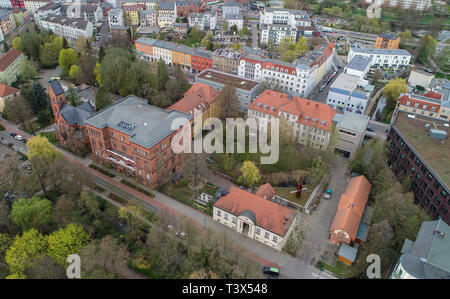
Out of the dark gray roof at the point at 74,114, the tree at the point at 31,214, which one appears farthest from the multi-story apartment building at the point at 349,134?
the tree at the point at 31,214

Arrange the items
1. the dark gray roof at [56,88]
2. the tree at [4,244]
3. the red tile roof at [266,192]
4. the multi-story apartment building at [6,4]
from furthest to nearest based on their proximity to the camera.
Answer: the multi-story apartment building at [6,4] → the dark gray roof at [56,88] → the red tile roof at [266,192] → the tree at [4,244]

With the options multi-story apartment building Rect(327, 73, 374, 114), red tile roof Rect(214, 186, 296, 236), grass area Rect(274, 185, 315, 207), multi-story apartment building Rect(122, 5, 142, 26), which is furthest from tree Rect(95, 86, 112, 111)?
multi-story apartment building Rect(122, 5, 142, 26)

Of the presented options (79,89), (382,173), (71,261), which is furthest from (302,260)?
(79,89)

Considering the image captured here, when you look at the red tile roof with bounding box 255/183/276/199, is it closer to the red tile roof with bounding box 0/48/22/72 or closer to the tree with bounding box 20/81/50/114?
the tree with bounding box 20/81/50/114

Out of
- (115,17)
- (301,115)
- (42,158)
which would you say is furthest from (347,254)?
(115,17)

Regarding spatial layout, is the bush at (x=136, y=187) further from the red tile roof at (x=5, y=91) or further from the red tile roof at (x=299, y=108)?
the red tile roof at (x=5, y=91)

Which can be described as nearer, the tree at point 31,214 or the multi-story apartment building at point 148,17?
the tree at point 31,214

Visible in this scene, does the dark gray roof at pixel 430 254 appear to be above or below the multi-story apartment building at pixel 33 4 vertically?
below
